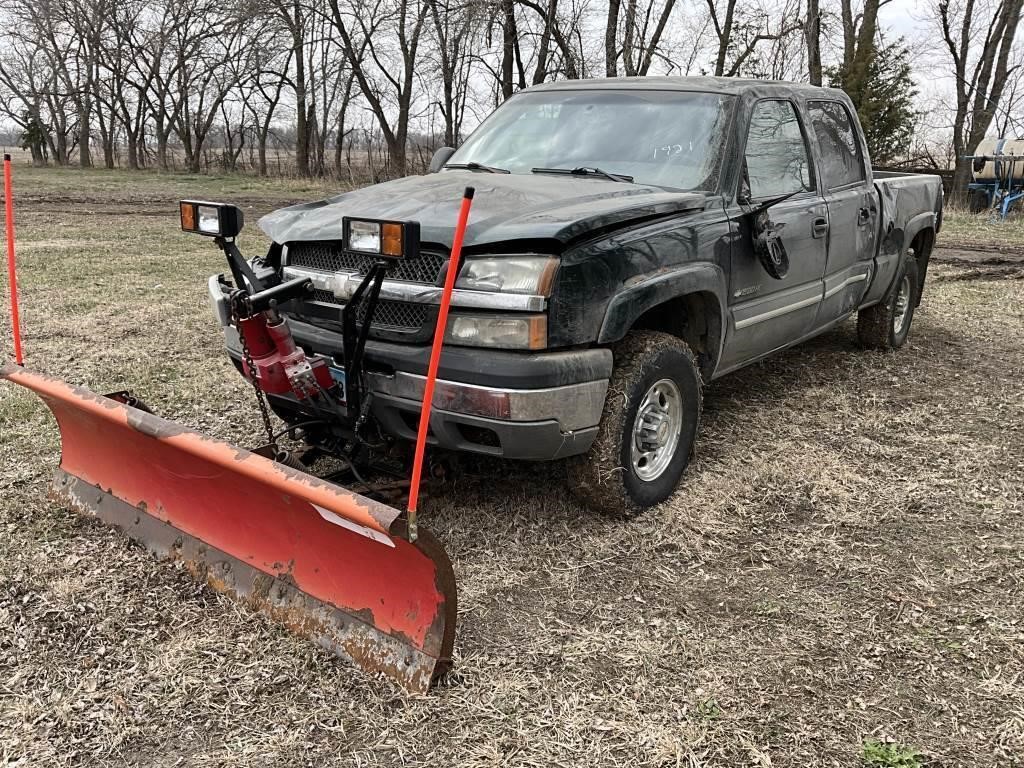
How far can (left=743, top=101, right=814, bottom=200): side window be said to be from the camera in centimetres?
454

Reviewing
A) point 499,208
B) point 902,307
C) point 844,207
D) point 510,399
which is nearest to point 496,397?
point 510,399

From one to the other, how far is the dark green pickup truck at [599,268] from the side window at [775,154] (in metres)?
0.02

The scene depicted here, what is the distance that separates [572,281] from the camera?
328 centimetres

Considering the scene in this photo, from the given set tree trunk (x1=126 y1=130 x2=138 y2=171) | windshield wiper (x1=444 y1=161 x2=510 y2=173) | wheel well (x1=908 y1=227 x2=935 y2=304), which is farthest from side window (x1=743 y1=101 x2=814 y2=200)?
tree trunk (x1=126 y1=130 x2=138 y2=171)

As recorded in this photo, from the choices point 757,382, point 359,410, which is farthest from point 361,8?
point 359,410

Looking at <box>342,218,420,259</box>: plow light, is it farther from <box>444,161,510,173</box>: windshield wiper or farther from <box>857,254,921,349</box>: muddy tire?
<box>857,254,921,349</box>: muddy tire

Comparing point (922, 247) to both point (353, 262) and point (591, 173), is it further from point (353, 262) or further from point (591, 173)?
point (353, 262)

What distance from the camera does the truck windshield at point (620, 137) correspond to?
14.2ft

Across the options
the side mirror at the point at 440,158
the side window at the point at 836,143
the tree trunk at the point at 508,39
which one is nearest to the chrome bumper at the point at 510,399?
the side mirror at the point at 440,158

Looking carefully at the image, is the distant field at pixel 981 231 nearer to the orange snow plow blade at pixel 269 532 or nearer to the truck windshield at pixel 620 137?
the truck windshield at pixel 620 137

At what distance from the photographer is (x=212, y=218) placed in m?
3.43

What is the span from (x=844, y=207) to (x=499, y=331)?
10.1 ft

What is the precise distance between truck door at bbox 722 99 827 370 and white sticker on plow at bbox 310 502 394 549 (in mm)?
2277

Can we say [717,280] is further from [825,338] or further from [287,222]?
[825,338]
